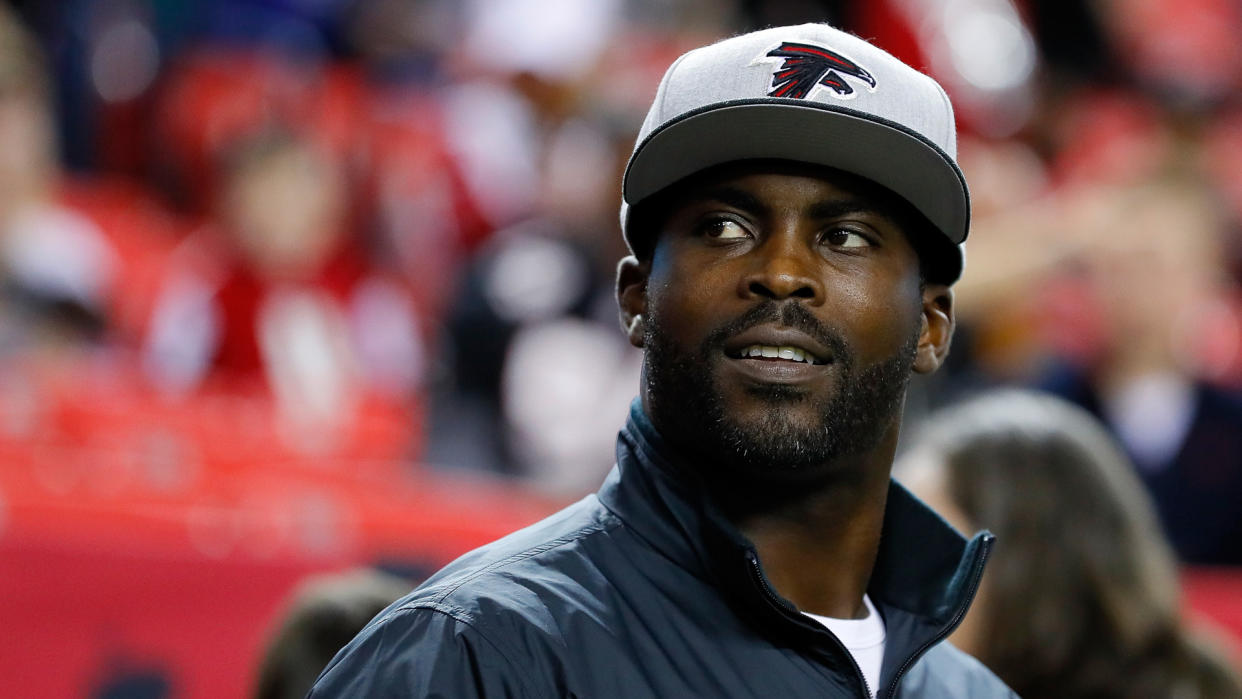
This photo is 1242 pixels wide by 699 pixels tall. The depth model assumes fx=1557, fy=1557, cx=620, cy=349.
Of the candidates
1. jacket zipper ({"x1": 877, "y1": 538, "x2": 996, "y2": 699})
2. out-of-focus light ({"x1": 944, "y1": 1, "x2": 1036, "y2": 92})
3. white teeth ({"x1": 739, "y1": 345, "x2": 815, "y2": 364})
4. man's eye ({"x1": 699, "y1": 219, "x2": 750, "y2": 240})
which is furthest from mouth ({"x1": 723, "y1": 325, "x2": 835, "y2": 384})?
out-of-focus light ({"x1": 944, "y1": 1, "x2": 1036, "y2": 92})

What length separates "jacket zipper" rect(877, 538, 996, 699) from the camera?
1612mm

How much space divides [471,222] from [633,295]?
5093 mm

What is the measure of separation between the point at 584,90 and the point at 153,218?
1930 mm

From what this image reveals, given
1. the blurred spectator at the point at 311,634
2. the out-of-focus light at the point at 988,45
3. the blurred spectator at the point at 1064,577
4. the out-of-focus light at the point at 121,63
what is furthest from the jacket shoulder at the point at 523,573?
the out-of-focus light at the point at 988,45

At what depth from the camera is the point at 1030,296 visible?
18.2 ft

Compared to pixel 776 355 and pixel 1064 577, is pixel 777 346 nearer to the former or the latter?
pixel 776 355

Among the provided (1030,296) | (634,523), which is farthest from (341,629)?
(1030,296)

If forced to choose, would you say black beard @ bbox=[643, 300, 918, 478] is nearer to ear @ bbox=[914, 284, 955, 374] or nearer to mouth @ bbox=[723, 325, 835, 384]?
mouth @ bbox=[723, 325, 835, 384]

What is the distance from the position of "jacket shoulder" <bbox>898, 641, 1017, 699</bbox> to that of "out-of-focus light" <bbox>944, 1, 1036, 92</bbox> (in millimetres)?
6332

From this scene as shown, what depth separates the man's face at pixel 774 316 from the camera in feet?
4.96

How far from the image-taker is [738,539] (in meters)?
1.48

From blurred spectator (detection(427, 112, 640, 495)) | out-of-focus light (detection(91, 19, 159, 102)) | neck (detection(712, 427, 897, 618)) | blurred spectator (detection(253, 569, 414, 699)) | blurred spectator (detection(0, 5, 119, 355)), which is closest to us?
neck (detection(712, 427, 897, 618))

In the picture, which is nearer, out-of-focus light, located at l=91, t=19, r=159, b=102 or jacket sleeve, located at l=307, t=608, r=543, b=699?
jacket sleeve, located at l=307, t=608, r=543, b=699

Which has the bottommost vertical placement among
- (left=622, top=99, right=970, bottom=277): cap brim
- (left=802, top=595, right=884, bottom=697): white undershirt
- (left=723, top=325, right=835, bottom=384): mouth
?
(left=802, top=595, right=884, bottom=697): white undershirt
